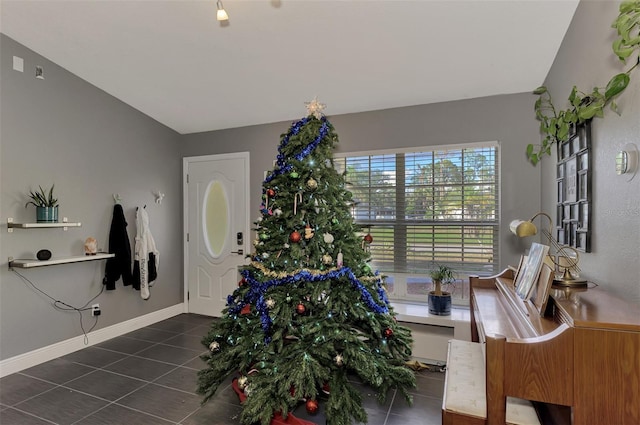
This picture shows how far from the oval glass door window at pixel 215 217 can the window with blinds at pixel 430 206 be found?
1.74 m

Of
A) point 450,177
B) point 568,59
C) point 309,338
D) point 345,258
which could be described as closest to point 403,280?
point 450,177

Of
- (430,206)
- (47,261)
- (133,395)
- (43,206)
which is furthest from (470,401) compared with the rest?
(43,206)

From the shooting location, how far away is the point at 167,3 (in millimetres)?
2322

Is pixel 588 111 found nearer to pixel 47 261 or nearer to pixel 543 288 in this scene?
pixel 543 288

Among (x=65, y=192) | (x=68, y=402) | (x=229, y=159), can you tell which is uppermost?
(x=229, y=159)

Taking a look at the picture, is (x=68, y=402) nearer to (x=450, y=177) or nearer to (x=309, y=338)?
(x=309, y=338)

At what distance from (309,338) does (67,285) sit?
2.68m

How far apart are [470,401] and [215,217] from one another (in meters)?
3.74

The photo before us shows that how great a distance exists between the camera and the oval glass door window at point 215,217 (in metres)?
4.36

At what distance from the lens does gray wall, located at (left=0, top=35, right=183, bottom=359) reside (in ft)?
9.29

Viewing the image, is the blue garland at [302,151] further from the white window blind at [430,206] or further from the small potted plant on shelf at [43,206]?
the small potted plant on shelf at [43,206]

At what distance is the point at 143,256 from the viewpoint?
3.83 meters

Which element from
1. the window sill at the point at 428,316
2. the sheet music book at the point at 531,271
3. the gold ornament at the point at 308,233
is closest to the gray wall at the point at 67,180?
the gold ornament at the point at 308,233

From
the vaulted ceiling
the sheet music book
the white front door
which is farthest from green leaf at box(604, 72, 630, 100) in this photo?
the white front door
